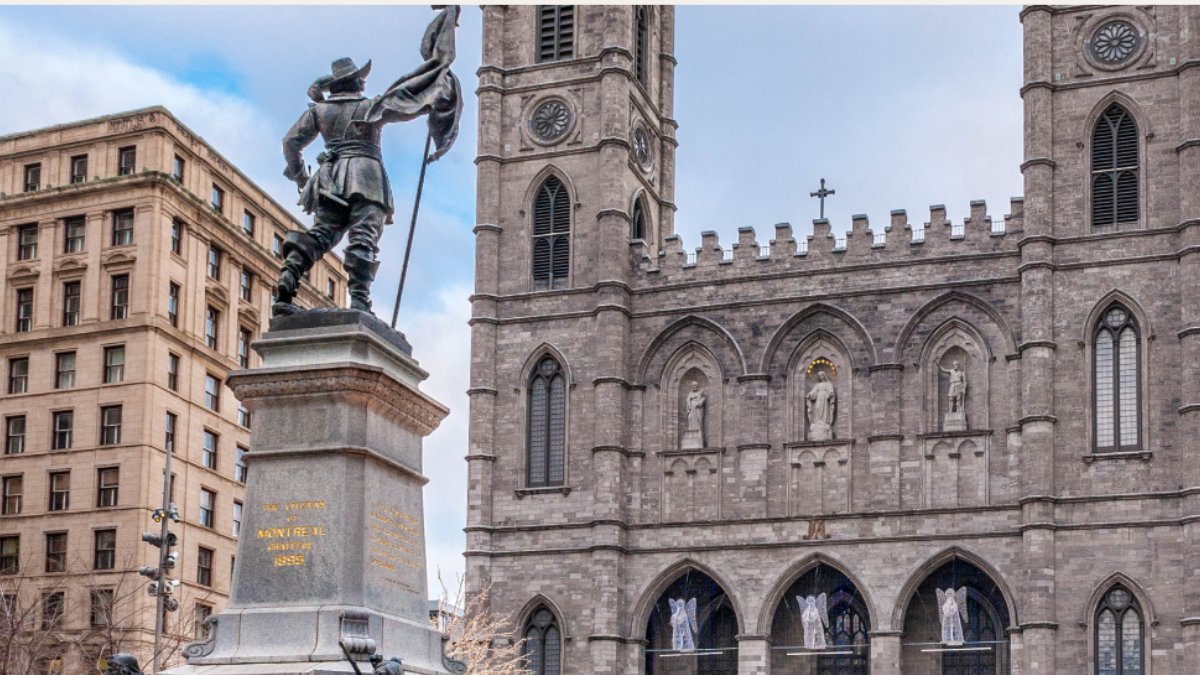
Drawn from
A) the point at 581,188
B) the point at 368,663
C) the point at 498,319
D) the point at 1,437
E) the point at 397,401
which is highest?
the point at 581,188

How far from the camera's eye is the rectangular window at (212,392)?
58.4m

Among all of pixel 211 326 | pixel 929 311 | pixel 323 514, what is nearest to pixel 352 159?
pixel 323 514

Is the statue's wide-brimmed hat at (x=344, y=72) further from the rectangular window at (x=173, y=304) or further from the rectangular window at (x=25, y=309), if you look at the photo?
the rectangular window at (x=25, y=309)

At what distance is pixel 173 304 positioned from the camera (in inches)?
2233

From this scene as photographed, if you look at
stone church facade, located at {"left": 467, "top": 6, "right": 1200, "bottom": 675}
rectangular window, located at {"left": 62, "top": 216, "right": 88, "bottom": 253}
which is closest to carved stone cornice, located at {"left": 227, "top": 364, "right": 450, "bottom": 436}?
stone church facade, located at {"left": 467, "top": 6, "right": 1200, "bottom": 675}

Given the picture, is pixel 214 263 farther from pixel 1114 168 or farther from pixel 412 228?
pixel 412 228

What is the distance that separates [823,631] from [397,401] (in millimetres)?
38558

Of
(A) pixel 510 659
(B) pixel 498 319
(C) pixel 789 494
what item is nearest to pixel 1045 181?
(C) pixel 789 494

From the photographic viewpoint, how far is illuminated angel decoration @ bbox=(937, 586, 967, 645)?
4803 cm

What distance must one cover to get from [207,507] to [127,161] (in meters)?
11.2

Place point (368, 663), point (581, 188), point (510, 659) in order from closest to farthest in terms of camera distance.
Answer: point (368, 663) → point (510, 659) → point (581, 188)

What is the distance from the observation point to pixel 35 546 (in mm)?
53812

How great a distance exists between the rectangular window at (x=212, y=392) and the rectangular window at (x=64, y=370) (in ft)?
14.4

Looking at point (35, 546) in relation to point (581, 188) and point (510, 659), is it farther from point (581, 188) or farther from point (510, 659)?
point (581, 188)
